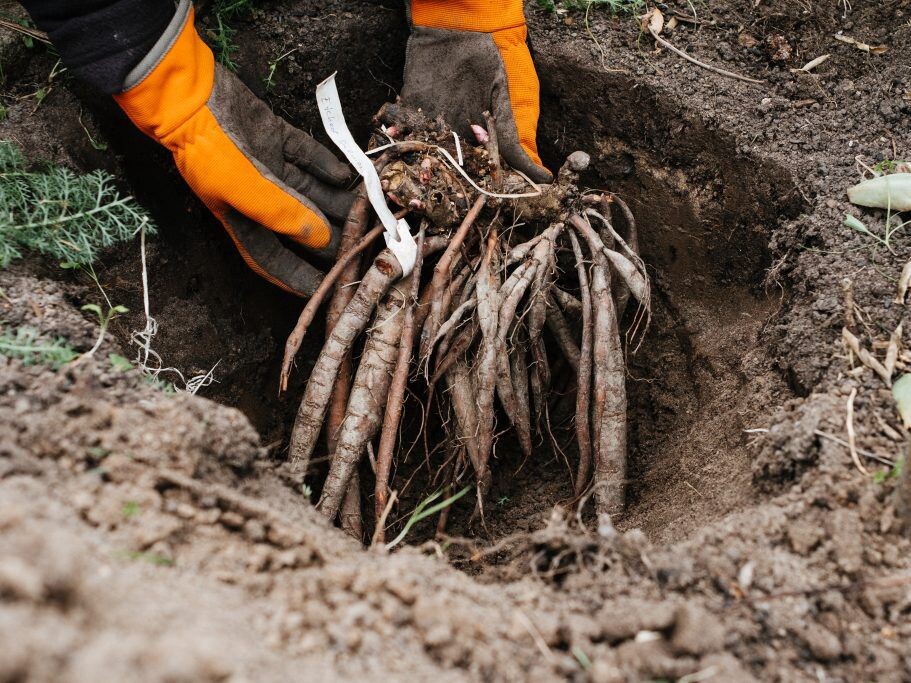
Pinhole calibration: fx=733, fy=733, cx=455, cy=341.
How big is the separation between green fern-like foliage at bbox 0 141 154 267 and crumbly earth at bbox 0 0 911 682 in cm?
7

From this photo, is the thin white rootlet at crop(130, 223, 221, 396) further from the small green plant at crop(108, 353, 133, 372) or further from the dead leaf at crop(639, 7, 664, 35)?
the dead leaf at crop(639, 7, 664, 35)

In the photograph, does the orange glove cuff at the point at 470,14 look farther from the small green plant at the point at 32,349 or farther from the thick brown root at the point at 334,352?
the small green plant at the point at 32,349

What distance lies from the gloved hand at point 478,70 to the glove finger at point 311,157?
30cm

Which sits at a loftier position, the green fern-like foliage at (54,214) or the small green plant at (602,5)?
the small green plant at (602,5)

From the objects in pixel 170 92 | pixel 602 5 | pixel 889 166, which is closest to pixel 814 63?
pixel 889 166

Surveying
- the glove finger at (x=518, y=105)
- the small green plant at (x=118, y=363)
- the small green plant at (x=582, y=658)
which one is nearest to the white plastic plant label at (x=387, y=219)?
the glove finger at (x=518, y=105)

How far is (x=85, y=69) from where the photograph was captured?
1.74 m

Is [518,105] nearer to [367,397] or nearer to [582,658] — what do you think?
[367,397]

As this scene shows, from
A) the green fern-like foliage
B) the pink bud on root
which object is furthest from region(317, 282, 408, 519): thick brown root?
the green fern-like foliage

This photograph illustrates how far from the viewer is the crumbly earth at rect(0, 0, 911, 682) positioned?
1.01 m

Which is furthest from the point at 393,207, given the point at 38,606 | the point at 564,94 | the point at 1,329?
the point at 38,606

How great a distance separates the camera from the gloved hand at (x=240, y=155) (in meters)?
1.80

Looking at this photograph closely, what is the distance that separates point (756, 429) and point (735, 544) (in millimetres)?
449

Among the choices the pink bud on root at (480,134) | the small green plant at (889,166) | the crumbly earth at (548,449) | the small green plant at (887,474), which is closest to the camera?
the crumbly earth at (548,449)
